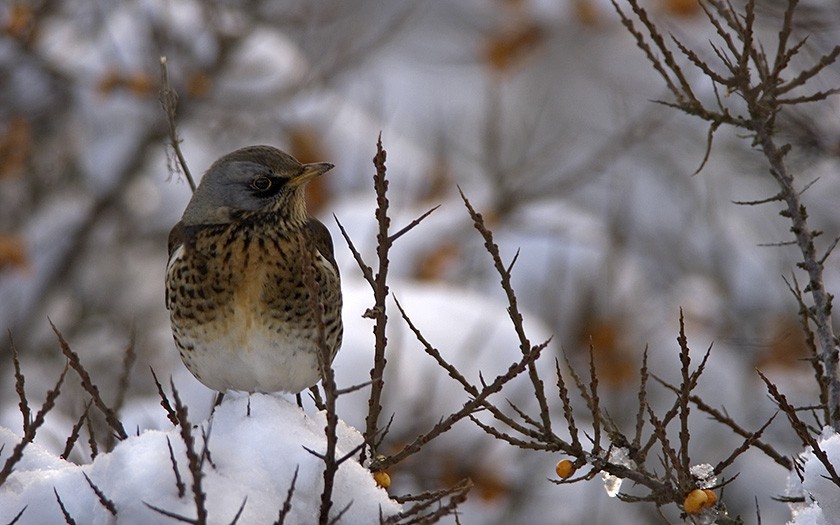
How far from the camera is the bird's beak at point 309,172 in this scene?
3971mm

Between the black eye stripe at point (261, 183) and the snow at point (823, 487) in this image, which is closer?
the snow at point (823, 487)

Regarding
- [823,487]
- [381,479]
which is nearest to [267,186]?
[381,479]

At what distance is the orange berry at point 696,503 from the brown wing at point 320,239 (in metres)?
1.86

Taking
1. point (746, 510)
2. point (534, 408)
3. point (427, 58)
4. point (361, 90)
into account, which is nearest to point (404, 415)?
point (534, 408)

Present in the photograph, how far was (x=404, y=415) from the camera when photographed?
757 centimetres

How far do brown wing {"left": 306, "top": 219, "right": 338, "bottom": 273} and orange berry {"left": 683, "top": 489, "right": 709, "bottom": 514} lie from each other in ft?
6.09

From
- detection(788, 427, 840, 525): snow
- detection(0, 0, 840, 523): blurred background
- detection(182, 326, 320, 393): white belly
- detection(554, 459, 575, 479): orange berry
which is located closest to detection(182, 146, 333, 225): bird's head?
detection(182, 326, 320, 393): white belly

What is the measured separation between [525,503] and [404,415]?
2.58 m

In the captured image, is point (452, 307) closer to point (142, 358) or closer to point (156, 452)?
point (142, 358)

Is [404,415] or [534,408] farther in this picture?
[534,408]

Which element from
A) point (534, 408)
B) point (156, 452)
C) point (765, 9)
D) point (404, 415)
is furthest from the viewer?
point (534, 408)

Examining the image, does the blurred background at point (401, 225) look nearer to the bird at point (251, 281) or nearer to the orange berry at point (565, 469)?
the bird at point (251, 281)

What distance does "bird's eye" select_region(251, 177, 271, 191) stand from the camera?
161 inches

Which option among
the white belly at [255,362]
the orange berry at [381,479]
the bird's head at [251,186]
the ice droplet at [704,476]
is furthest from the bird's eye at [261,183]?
the ice droplet at [704,476]
